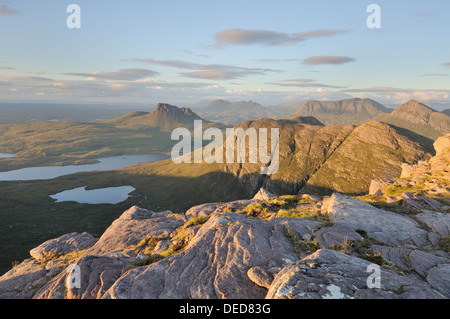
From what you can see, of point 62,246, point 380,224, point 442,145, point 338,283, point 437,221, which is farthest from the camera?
point 442,145

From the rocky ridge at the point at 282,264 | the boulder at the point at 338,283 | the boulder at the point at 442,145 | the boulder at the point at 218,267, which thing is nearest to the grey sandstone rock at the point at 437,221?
the rocky ridge at the point at 282,264

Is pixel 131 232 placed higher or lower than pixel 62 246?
higher

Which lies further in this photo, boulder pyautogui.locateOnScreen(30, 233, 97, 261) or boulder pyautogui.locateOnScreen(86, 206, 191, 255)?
boulder pyautogui.locateOnScreen(30, 233, 97, 261)

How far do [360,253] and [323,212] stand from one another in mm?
13285

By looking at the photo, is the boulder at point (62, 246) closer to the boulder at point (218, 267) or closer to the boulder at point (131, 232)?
the boulder at point (131, 232)

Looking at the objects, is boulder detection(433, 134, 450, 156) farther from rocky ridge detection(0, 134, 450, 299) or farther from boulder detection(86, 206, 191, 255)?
boulder detection(86, 206, 191, 255)

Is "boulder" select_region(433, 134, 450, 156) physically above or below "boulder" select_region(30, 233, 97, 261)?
above

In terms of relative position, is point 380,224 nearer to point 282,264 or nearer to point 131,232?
point 282,264

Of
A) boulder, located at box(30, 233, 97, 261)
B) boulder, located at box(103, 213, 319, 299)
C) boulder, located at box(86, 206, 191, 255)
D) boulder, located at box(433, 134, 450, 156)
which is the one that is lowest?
boulder, located at box(30, 233, 97, 261)

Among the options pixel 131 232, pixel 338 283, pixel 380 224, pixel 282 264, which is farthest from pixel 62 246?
pixel 380 224

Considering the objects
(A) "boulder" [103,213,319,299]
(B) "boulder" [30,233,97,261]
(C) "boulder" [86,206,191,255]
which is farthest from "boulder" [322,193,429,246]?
(B) "boulder" [30,233,97,261]
